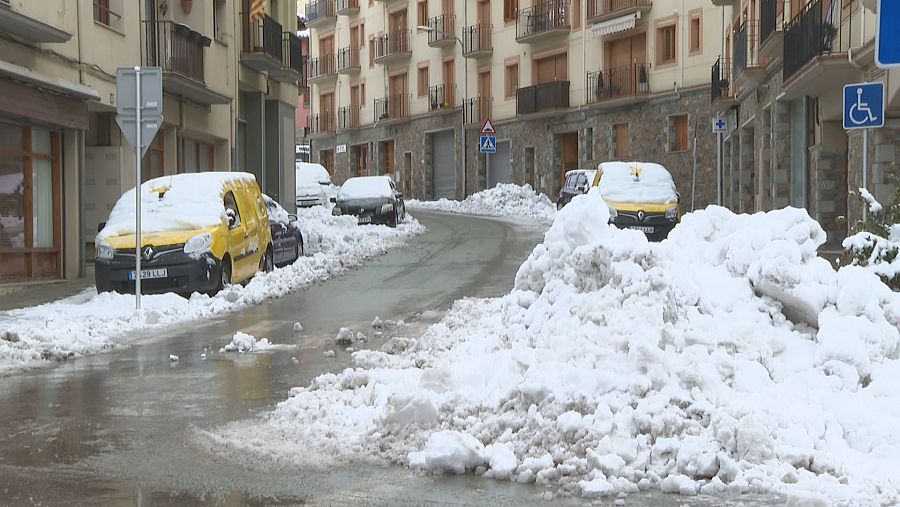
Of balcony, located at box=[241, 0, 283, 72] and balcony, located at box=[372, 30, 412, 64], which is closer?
balcony, located at box=[241, 0, 283, 72]

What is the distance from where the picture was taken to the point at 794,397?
671 cm

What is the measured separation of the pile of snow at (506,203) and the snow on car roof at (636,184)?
595 inches

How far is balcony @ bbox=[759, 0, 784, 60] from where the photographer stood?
86.1 feet

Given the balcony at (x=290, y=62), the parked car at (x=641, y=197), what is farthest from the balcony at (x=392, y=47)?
the parked car at (x=641, y=197)

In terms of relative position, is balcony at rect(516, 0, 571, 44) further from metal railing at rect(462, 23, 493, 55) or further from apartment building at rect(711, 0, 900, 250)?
apartment building at rect(711, 0, 900, 250)

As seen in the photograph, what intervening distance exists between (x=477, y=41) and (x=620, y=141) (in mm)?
10195

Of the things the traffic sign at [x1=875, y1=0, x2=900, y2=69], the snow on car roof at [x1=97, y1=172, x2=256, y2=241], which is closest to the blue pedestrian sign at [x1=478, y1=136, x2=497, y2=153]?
the snow on car roof at [x1=97, y1=172, x2=256, y2=241]

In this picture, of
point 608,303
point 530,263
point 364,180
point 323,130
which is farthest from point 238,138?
point 323,130

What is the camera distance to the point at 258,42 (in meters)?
30.8

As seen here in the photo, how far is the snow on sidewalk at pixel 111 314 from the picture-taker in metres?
11.1

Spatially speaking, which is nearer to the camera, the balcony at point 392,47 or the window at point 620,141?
the window at point 620,141

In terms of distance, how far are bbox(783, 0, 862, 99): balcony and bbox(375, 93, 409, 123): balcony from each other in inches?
1333

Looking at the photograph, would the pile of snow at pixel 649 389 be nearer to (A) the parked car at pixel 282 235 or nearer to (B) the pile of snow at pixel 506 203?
(A) the parked car at pixel 282 235

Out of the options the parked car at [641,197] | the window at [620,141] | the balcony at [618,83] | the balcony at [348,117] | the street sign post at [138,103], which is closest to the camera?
the street sign post at [138,103]
